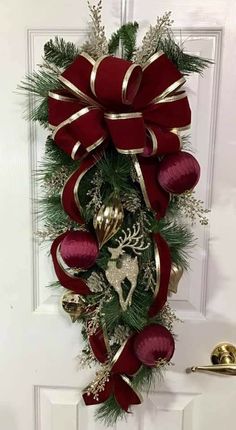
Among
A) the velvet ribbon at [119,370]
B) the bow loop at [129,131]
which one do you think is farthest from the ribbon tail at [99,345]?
the bow loop at [129,131]

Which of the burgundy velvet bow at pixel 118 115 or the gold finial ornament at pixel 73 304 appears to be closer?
the burgundy velvet bow at pixel 118 115

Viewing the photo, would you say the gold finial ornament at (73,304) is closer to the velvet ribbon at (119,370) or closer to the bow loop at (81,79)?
the velvet ribbon at (119,370)

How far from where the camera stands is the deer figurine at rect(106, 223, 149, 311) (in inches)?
34.3

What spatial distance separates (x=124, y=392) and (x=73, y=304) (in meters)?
0.20

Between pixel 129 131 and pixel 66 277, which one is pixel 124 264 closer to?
pixel 66 277

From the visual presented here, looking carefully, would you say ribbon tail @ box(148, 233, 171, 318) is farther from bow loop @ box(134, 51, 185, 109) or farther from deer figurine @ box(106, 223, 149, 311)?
bow loop @ box(134, 51, 185, 109)

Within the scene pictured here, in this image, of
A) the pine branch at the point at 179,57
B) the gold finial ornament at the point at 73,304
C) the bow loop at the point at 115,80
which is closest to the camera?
the bow loop at the point at 115,80

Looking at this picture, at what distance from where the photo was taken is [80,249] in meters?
0.85

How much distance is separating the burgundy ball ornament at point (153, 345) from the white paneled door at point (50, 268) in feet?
0.51

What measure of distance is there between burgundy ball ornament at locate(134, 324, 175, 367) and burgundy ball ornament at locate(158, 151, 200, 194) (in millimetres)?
260

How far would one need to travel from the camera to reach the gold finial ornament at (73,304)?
3.13 ft

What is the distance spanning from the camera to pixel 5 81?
982 millimetres

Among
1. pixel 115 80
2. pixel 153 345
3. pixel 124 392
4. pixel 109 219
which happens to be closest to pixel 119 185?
pixel 109 219

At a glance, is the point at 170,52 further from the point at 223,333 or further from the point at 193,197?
the point at 223,333
